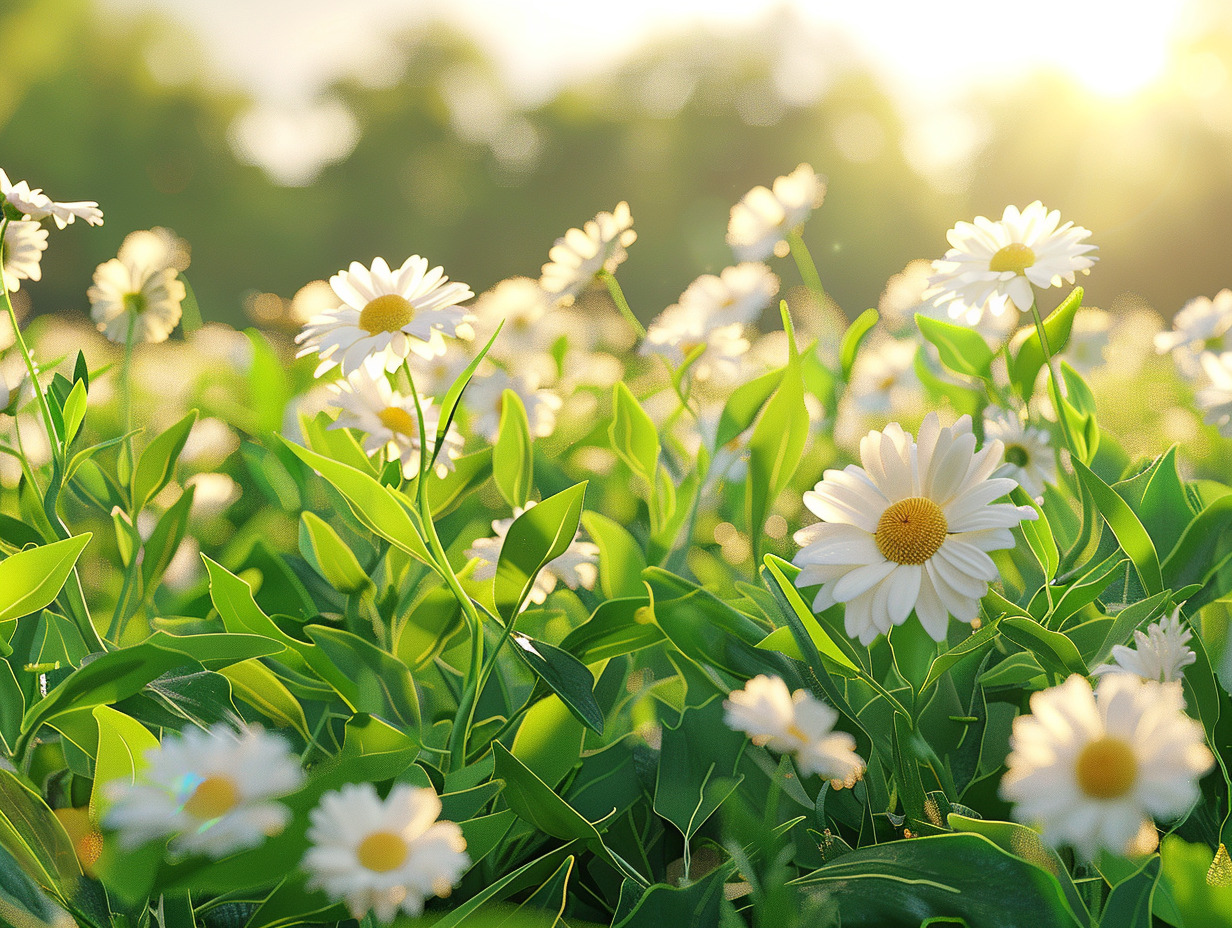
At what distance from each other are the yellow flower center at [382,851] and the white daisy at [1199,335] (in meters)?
0.87

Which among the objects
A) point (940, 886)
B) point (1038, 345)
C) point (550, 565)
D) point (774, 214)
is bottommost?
point (940, 886)

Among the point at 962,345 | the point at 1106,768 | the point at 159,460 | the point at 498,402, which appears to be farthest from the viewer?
the point at 498,402

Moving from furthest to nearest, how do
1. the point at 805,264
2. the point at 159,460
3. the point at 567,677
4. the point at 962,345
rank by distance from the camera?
the point at 805,264, the point at 962,345, the point at 159,460, the point at 567,677

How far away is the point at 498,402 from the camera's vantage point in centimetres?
91

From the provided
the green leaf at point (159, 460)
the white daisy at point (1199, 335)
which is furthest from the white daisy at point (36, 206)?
the white daisy at point (1199, 335)

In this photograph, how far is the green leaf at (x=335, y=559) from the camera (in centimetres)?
47

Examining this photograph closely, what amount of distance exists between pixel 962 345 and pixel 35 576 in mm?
614

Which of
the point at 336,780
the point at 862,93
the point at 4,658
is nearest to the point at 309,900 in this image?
the point at 336,780

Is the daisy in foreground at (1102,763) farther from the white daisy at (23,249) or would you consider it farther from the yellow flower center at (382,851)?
the white daisy at (23,249)

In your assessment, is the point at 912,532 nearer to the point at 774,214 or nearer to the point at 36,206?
the point at 36,206

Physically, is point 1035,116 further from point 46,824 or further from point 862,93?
point 46,824

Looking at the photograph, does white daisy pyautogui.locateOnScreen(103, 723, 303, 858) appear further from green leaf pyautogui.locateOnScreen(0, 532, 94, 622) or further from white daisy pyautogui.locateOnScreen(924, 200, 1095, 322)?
white daisy pyautogui.locateOnScreen(924, 200, 1095, 322)

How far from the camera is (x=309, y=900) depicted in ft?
1.04

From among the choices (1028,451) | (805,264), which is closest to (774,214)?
(805,264)
